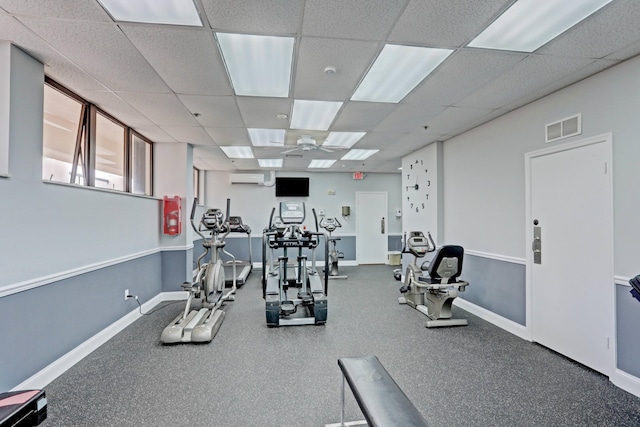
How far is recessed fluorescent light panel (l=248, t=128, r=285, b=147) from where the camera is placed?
14.4 feet

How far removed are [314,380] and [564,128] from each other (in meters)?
3.48

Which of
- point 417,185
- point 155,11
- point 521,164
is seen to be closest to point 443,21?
point 155,11

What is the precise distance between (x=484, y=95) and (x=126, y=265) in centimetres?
482

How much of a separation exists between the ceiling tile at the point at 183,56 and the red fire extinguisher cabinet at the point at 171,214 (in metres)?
2.29

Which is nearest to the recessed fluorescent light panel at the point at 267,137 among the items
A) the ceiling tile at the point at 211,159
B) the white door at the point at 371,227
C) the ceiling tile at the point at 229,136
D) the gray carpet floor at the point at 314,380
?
the ceiling tile at the point at 229,136

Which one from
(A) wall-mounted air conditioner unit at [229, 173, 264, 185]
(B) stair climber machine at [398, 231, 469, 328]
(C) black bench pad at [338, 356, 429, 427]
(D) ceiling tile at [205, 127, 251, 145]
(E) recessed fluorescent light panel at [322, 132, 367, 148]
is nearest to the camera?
(C) black bench pad at [338, 356, 429, 427]

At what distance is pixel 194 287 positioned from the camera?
13.0 ft

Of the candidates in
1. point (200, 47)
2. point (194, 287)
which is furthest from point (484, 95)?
point (194, 287)

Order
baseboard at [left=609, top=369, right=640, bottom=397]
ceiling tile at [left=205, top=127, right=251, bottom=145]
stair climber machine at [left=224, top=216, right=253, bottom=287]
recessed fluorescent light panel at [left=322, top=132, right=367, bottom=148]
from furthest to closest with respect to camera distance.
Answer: stair climber machine at [left=224, top=216, right=253, bottom=287], recessed fluorescent light panel at [left=322, top=132, right=367, bottom=148], ceiling tile at [left=205, top=127, right=251, bottom=145], baseboard at [left=609, top=369, right=640, bottom=397]

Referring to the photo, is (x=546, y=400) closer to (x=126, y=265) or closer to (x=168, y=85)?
(x=168, y=85)

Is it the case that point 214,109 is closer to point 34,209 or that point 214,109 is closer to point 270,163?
point 34,209

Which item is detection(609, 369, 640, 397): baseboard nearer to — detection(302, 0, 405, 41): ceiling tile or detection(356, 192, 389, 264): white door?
detection(302, 0, 405, 41): ceiling tile

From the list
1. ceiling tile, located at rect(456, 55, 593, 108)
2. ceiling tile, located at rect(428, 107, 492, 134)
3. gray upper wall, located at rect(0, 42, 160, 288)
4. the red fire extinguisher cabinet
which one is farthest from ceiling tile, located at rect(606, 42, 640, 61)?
the red fire extinguisher cabinet

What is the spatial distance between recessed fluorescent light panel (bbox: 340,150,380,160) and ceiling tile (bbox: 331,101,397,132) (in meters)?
1.45
